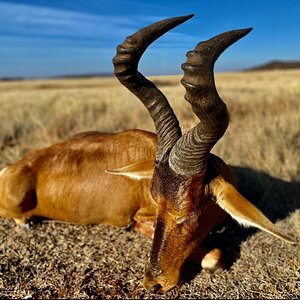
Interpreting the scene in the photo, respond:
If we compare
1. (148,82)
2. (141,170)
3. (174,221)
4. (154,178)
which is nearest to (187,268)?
(174,221)

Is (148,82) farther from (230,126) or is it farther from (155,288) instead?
(230,126)

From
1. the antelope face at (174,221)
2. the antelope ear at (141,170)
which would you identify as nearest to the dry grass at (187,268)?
the antelope face at (174,221)

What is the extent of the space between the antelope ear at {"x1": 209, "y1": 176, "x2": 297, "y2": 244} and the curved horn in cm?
47

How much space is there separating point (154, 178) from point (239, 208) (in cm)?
84

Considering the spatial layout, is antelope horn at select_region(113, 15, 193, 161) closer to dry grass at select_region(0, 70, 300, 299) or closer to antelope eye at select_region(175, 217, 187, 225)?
antelope eye at select_region(175, 217, 187, 225)

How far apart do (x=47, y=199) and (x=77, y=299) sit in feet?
6.44

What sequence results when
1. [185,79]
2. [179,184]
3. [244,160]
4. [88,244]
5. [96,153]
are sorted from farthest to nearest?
1. [244,160]
2. [96,153]
3. [88,244]
4. [179,184]
5. [185,79]

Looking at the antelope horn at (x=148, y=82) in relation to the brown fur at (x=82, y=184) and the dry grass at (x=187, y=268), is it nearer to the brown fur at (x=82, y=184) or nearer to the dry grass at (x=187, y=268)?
the dry grass at (x=187, y=268)

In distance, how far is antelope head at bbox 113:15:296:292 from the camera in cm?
376

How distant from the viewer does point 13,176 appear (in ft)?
20.1

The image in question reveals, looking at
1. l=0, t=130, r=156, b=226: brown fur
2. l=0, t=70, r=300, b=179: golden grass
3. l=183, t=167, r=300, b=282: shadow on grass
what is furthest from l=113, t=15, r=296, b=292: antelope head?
l=0, t=130, r=156, b=226: brown fur

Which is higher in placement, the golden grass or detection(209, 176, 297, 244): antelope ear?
detection(209, 176, 297, 244): antelope ear

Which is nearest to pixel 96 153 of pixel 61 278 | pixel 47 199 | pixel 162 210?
pixel 47 199

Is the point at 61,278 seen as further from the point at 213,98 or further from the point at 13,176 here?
the point at 213,98
